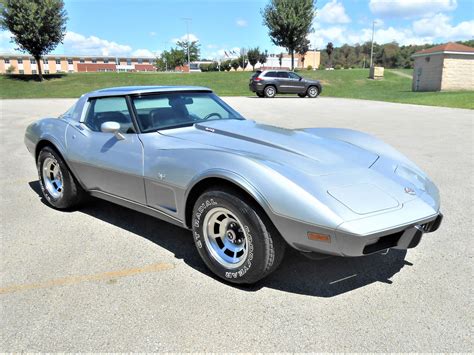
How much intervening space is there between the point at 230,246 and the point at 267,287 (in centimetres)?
41

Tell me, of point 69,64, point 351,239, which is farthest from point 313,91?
point 69,64

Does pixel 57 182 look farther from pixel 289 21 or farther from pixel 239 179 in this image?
pixel 289 21

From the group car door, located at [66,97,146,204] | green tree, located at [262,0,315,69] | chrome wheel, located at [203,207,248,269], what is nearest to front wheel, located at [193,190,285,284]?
chrome wheel, located at [203,207,248,269]

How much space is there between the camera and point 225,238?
9.78 ft

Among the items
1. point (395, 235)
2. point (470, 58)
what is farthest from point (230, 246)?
point (470, 58)

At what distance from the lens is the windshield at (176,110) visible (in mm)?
3627

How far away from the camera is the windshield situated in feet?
11.9

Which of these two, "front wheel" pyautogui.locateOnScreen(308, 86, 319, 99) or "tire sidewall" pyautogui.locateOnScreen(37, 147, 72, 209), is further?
"front wheel" pyautogui.locateOnScreen(308, 86, 319, 99)

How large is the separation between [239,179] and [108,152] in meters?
1.64

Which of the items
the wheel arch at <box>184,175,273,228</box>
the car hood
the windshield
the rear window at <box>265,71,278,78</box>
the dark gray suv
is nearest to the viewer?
the wheel arch at <box>184,175,273,228</box>

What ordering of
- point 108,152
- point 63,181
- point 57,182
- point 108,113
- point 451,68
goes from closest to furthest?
1. point 108,152
2. point 108,113
3. point 63,181
4. point 57,182
5. point 451,68

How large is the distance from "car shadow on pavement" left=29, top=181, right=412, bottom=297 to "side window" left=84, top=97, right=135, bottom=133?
1096 mm

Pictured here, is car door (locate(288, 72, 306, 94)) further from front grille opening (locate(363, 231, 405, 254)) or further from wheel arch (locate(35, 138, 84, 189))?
front grille opening (locate(363, 231, 405, 254))

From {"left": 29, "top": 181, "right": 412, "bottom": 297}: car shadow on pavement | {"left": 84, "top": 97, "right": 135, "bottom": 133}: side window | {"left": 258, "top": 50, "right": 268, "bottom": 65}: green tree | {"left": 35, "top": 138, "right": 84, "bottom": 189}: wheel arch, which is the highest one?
{"left": 258, "top": 50, "right": 268, "bottom": 65}: green tree
